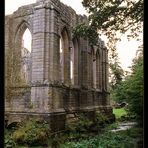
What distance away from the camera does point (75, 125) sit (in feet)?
62.0

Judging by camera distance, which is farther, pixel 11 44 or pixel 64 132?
pixel 11 44

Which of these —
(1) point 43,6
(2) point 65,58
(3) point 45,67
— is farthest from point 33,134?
(1) point 43,6

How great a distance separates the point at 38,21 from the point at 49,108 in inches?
203

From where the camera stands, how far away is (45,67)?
53.9 ft

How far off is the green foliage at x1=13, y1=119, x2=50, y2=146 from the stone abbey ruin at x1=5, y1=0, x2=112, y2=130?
2.07ft

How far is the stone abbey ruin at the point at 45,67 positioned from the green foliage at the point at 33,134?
0.63 m

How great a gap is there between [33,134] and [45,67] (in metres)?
3.98

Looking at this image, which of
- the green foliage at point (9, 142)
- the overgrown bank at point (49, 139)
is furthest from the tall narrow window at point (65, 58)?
the green foliage at point (9, 142)

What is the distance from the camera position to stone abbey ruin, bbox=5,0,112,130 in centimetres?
1631

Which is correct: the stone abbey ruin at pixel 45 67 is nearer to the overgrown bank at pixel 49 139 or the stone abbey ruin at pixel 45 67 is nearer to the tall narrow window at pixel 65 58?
the tall narrow window at pixel 65 58
